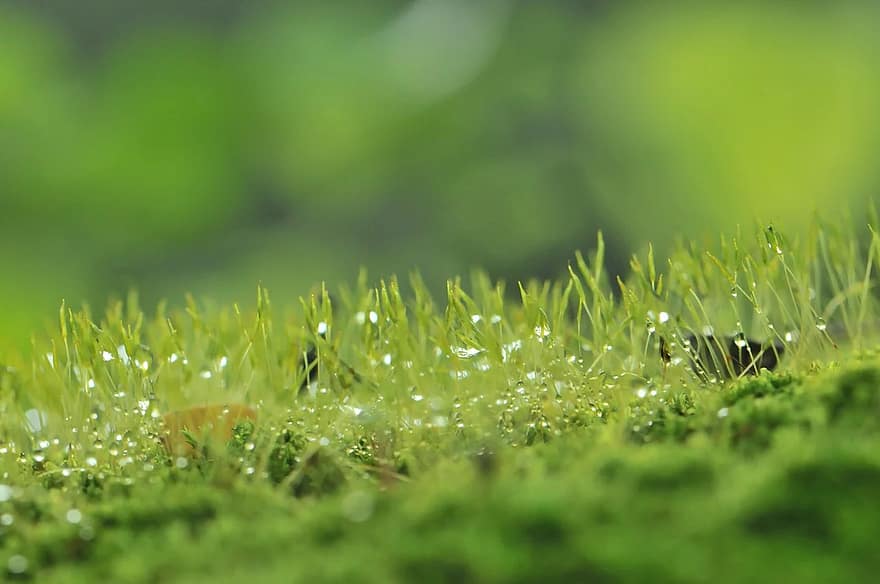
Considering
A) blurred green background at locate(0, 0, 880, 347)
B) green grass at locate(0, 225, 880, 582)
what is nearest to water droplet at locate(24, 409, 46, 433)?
green grass at locate(0, 225, 880, 582)

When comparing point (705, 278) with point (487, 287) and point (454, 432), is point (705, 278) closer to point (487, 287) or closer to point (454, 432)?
point (487, 287)

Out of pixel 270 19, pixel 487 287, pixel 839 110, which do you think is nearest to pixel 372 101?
pixel 270 19

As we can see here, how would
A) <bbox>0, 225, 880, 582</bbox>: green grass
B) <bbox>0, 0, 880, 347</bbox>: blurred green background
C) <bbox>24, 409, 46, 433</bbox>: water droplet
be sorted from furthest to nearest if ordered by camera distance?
<bbox>0, 0, 880, 347</bbox>: blurred green background → <bbox>24, 409, 46, 433</bbox>: water droplet → <bbox>0, 225, 880, 582</bbox>: green grass

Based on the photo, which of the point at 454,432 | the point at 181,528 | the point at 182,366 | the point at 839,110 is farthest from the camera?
the point at 839,110

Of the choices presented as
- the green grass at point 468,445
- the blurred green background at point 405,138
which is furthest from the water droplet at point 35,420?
the blurred green background at point 405,138

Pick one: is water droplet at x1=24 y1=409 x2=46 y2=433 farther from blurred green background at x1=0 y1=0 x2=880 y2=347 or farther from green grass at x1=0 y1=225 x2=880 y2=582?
blurred green background at x1=0 y1=0 x2=880 y2=347

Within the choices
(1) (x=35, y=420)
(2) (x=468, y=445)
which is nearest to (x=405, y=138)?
(1) (x=35, y=420)

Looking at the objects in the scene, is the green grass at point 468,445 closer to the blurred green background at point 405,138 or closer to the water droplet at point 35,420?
the water droplet at point 35,420
